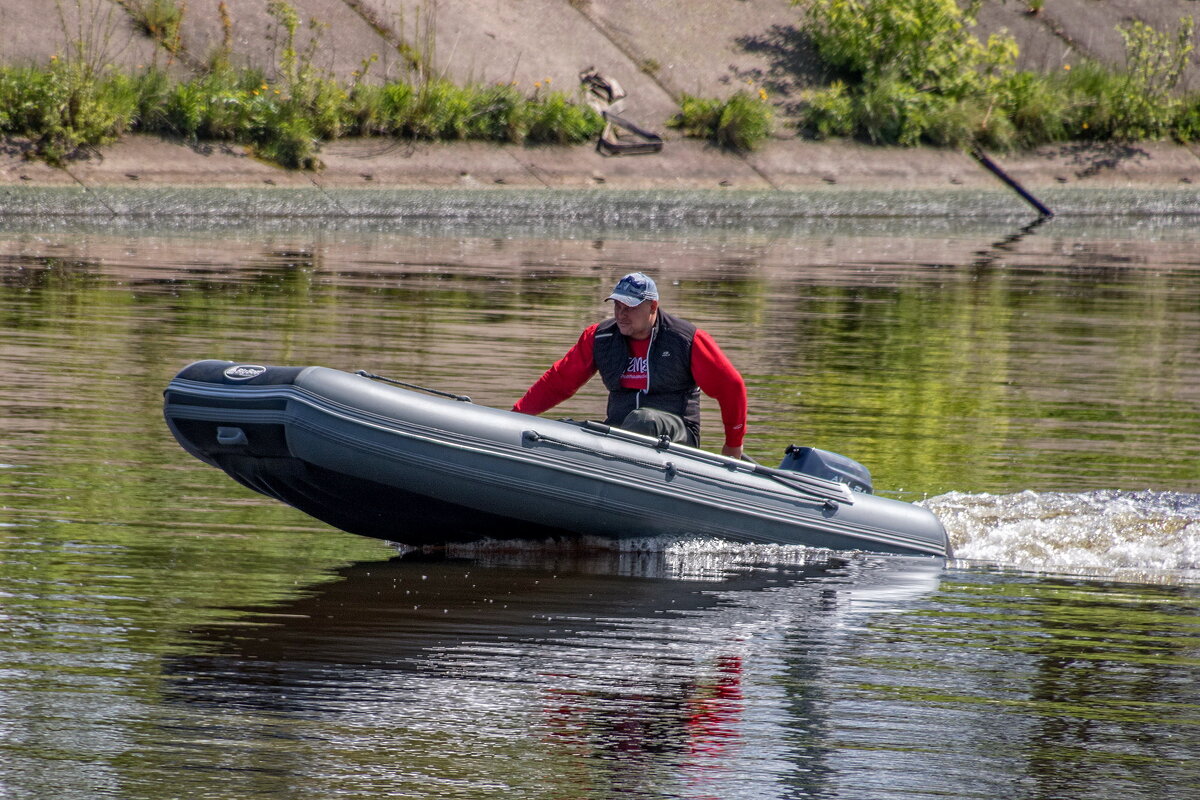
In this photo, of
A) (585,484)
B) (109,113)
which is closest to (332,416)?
(585,484)

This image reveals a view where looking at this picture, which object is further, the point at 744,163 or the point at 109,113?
the point at 744,163

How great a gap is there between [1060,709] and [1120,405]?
5.80 metres

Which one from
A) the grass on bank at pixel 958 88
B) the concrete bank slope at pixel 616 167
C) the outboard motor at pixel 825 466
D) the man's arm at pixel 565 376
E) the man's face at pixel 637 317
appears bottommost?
the outboard motor at pixel 825 466

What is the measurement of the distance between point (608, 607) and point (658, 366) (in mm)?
1371

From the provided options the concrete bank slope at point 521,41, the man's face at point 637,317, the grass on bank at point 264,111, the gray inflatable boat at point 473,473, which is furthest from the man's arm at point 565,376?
the concrete bank slope at point 521,41

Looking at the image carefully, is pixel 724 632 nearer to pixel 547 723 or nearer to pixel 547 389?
pixel 547 723

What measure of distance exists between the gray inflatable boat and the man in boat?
30cm

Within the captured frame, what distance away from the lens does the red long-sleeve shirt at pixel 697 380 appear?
23.2 ft

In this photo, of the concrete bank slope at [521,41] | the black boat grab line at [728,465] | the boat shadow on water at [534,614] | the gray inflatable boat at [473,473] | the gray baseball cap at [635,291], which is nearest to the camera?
the boat shadow on water at [534,614]

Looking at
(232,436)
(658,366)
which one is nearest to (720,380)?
(658,366)

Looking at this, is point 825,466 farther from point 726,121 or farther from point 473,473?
point 726,121

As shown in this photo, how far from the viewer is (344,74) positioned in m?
23.0

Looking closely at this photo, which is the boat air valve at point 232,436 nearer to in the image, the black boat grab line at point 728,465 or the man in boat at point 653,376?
the black boat grab line at point 728,465

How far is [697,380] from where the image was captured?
7.12 metres
